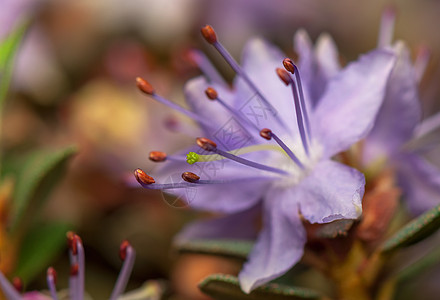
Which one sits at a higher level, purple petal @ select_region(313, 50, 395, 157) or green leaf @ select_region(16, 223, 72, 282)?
purple petal @ select_region(313, 50, 395, 157)

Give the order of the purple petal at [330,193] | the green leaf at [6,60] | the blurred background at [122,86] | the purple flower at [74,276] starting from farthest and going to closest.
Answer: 1. the blurred background at [122,86]
2. the green leaf at [6,60]
3. the purple flower at [74,276]
4. the purple petal at [330,193]

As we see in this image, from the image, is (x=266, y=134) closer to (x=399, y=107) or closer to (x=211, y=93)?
(x=211, y=93)

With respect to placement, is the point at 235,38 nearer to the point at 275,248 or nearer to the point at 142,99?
the point at 142,99

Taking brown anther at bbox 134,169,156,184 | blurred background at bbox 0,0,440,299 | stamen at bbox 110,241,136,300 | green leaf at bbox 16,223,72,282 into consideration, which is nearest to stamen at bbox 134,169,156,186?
brown anther at bbox 134,169,156,184

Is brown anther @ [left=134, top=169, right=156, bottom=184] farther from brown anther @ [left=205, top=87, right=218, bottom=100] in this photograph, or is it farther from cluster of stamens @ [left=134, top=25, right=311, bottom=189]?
brown anther @ [left=205, top=87, right=218, bottom=100]

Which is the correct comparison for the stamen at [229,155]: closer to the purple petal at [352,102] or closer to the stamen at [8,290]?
the purple petal at [352,102]

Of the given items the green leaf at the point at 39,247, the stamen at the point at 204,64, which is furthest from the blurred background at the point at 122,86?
the stamen at the point at 204,64

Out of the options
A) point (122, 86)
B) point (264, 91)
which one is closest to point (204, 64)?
point (264, 91)
